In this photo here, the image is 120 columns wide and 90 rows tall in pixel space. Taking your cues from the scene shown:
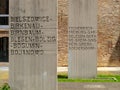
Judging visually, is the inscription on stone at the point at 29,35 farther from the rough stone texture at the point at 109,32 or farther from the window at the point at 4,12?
the window at the point at 4,12

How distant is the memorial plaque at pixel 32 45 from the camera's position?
35.1 feet

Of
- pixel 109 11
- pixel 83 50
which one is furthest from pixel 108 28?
pixel 83 50

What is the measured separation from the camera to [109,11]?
25.5m

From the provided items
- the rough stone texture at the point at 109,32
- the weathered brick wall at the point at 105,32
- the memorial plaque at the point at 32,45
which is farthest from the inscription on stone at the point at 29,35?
the rough stone texture at the point at 109,32

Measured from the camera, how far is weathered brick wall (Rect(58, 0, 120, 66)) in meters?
25.5

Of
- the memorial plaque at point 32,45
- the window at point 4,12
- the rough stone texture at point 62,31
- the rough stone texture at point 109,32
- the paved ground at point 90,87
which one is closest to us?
the memorial plaque at point 32,45

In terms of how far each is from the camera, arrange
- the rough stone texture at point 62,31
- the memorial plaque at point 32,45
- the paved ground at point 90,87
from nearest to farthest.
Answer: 1. the memorial plaque at point 32,45
2. the paved ground at point 90,87
3. the rough stone texture at point 62,31

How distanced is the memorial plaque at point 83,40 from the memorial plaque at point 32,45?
240 inches

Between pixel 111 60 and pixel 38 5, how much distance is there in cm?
1554

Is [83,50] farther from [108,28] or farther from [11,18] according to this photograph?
[108,28]

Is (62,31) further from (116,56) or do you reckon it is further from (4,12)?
(4,12)

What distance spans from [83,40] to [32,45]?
6.40 m

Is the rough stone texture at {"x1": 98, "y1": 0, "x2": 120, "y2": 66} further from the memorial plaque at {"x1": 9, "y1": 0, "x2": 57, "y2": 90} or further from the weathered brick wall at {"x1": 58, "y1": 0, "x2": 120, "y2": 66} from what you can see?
the memorial plaque at {"x1": 9, "y1": 0, "x2": 57, "y2": 90}

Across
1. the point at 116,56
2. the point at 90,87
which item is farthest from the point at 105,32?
the point at 90,87
